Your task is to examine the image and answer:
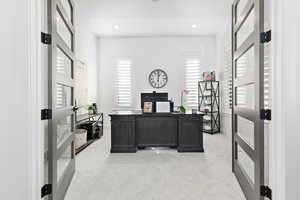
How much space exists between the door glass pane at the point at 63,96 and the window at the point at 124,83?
4199 millimetres

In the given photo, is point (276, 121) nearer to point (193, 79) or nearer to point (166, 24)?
point (166, 24)

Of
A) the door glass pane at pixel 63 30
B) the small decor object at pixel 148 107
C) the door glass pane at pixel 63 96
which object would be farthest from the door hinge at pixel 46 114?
the small decor object at pixel 148 107

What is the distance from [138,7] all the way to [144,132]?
9.27ft

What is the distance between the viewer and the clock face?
6836 millimetres

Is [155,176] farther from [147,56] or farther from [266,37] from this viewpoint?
[147,56]

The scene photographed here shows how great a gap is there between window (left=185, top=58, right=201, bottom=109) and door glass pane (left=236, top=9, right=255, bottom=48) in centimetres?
410

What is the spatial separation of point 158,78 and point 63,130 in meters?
4.81

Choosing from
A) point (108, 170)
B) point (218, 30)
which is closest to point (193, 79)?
point (218, 30)

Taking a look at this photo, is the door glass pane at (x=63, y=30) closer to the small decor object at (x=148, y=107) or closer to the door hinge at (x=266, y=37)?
the small decor object at (x=148, y=107)

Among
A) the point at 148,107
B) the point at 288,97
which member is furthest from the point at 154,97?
the point at 288,97

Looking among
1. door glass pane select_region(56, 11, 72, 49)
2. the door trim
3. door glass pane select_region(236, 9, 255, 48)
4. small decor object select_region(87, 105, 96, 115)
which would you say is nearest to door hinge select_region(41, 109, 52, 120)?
the door trim

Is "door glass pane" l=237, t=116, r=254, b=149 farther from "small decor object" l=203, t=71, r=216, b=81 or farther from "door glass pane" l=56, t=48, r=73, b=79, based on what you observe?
"small decor object" l=203, t=71, r=216, b=81

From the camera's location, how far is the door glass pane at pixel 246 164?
208 cm

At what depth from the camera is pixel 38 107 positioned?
1.53m
